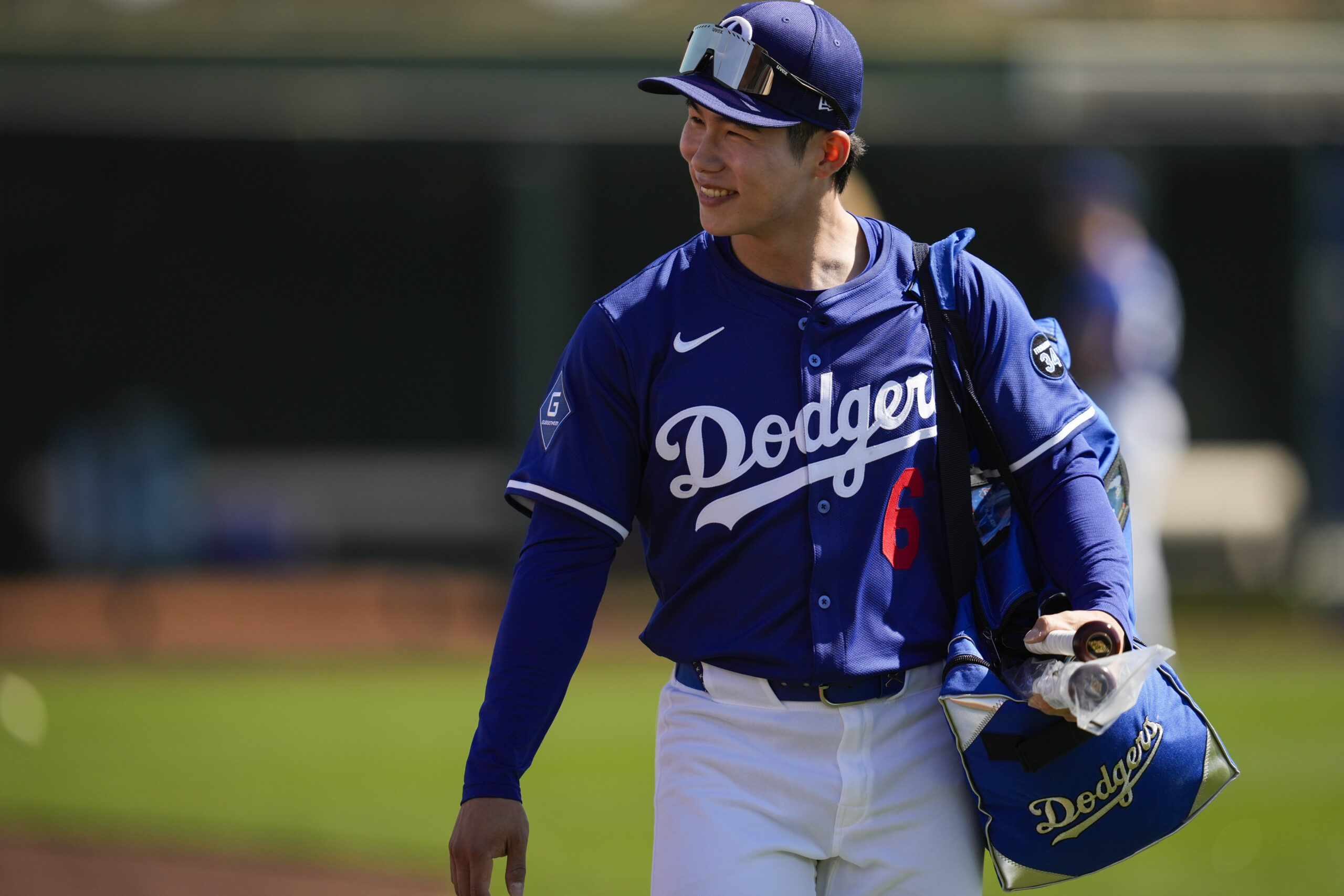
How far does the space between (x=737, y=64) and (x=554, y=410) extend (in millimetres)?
594

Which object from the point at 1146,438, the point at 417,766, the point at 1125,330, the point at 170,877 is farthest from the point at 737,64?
the point at 417,766

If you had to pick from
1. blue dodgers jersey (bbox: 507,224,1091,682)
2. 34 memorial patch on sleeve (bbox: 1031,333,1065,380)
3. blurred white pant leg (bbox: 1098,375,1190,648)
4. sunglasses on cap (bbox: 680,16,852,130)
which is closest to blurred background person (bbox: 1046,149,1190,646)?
blurred white pant leg (bbox: 1098,375,1190,648)

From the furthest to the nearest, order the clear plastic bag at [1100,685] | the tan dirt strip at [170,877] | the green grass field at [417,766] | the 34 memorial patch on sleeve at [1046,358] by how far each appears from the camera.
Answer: the green grass field at [417,766], the tan dirt strip at [170,877], the 34 memorial patch on sleeve at [1046,358], the clear plastic bag at [1100,685]

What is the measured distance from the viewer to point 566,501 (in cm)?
231

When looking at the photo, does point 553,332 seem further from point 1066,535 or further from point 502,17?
point 1066,535

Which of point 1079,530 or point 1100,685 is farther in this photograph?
point 1079,530

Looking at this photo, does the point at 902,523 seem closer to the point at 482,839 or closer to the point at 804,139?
the point at 804,139

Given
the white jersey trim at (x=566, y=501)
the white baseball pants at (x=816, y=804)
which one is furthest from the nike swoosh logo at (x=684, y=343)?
the white baseball pants at (x=816, y=804)

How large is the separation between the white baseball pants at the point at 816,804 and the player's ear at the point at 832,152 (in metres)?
0.81

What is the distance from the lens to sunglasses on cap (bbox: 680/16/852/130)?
7.61ft

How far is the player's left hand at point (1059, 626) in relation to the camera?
2.14 m

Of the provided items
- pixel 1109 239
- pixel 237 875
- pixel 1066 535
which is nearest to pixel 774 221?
pixel 1066 535

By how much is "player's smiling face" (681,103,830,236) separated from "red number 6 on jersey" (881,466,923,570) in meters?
0.46

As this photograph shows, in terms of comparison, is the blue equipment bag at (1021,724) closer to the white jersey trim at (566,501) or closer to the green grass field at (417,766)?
the white jersey trim at (566,501)
